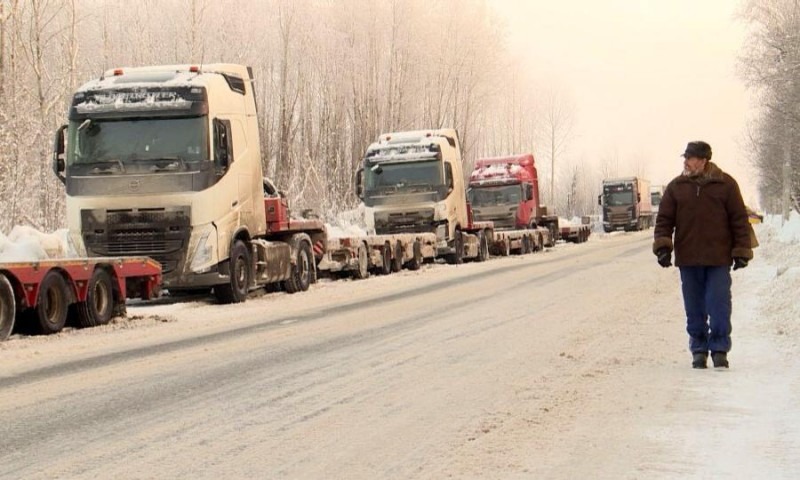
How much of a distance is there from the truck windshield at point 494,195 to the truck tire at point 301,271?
16.0 metres

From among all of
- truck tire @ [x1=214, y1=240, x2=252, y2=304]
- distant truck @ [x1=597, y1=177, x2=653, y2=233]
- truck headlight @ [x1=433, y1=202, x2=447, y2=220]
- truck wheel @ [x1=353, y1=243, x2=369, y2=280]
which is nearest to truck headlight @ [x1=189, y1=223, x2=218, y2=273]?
truck tire @ [x1=214, y1=240, x2=252, y2=304]

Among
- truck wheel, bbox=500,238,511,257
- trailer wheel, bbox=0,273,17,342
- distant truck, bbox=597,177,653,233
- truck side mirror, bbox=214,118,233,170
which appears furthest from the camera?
distant truck, bbox=597,177,653,233

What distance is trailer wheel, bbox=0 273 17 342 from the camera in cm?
1063

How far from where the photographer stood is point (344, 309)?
44.8 feet

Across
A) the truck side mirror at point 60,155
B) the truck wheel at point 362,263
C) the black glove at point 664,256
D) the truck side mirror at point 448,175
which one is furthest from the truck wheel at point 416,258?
the black glove at point 664,256

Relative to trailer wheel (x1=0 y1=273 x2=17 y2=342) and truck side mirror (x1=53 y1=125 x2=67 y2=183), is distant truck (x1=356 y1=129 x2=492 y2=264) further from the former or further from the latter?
trailer wheel (x1=0 y1=273 x2=17 y2=342)

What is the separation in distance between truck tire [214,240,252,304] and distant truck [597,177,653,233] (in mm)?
47275

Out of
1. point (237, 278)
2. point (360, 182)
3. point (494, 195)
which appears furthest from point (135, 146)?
point (494, 195)

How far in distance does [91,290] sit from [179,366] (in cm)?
481

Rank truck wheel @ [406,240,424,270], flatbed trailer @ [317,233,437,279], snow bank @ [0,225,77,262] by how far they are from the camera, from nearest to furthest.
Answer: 1. snow bank @ [0,225,77,262]
2. flatbed trailer @ [317,233,437,279]
3. truck wheel @ [406,240,424,270]

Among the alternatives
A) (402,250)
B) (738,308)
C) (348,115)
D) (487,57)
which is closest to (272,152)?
(348,115)

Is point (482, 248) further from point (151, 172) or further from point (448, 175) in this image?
point (151, 172)

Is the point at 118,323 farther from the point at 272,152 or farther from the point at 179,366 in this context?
the point at 272,152

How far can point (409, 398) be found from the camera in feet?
21.0
